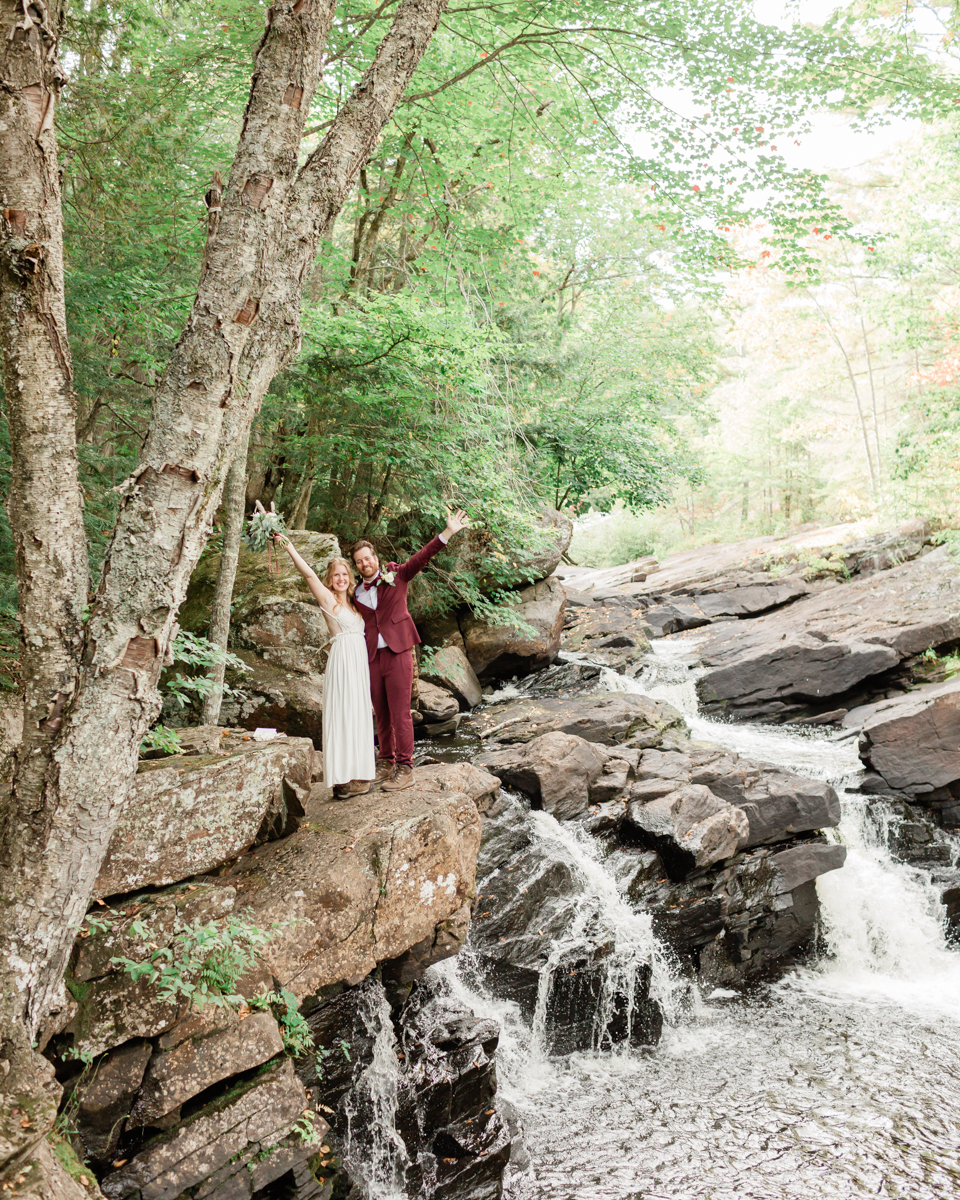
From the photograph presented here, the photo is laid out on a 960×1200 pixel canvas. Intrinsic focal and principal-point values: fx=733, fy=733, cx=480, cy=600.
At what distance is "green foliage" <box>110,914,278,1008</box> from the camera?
3582mm

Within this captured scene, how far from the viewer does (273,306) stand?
3186 millimetres

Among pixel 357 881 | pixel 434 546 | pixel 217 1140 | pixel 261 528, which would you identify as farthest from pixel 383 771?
pixel 217 1140

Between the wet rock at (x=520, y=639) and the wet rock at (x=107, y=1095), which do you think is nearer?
the wet rock at (x=107, y=1095)

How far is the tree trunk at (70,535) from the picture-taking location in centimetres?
279

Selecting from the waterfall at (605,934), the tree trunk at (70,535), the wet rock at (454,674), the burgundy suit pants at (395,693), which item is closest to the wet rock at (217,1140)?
the tree trunk at (70,535)

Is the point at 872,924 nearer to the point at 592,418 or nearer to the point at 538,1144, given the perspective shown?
the point at 538,1144

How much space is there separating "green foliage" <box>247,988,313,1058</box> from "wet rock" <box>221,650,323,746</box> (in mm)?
3122

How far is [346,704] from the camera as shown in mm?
5129

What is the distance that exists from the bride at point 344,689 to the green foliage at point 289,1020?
1.49 m

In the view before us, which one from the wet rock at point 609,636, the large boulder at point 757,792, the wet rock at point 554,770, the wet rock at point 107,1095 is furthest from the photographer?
the wet rock at point 609,636

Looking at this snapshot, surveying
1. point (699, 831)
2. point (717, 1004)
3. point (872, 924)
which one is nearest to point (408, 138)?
point (699, 831)

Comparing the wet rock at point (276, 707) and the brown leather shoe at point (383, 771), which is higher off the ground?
the wet rock at point (276, 707)

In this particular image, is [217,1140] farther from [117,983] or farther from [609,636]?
[609,636]

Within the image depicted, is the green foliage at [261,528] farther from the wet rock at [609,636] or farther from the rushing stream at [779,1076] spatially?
the wet rock at [609,636]
